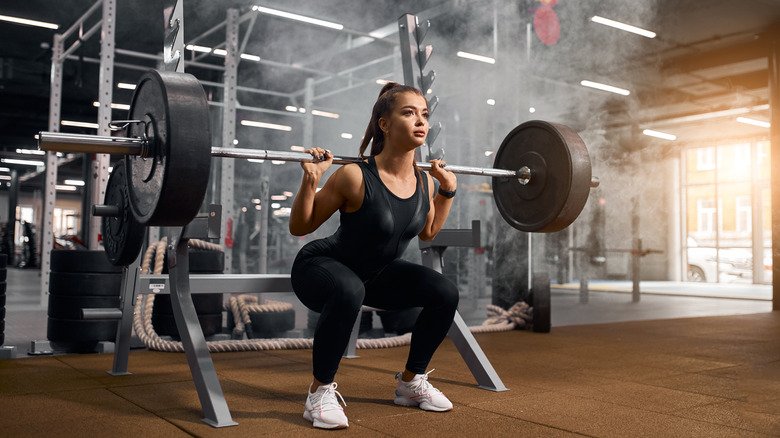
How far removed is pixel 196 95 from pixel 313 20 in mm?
3564

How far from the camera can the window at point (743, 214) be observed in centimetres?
1090

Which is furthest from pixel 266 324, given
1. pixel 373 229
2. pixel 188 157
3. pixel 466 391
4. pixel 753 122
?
pixel 753 122

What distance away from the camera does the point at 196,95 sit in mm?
1398

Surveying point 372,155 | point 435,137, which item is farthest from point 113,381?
point 435,137

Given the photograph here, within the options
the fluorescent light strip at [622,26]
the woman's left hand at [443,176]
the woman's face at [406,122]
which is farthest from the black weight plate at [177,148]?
the fluorescent light strip at [622,26]

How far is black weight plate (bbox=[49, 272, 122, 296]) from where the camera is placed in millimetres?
2766

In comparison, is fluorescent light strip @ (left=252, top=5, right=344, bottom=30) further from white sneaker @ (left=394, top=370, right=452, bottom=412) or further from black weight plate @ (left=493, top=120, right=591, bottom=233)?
white sneaker @ (left=394, top=370, right=452, bottom=412)

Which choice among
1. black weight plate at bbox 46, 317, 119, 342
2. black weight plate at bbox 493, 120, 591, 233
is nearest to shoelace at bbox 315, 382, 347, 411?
black weight plate at bbox 493, 120, 591, 233

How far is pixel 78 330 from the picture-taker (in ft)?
8.84

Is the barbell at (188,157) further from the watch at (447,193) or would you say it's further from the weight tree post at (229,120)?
the weight tree post at (229,120)

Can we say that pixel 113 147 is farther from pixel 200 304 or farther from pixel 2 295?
pixel 200 304

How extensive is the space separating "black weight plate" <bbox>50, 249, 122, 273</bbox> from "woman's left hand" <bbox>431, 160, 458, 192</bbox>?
5.30 feet

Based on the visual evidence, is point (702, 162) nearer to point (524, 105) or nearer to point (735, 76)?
point (735, 76)

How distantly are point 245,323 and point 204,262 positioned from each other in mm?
439
